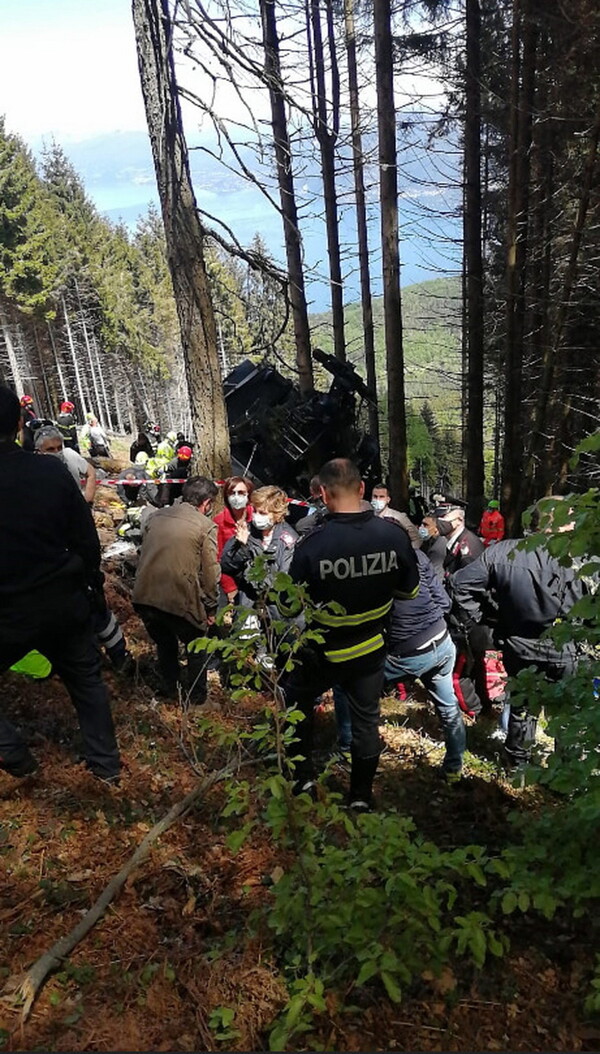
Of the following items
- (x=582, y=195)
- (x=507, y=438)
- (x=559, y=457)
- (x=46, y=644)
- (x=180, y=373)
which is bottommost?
(x=180, y=373)

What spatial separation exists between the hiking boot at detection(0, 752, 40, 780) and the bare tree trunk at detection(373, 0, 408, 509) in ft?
33.3

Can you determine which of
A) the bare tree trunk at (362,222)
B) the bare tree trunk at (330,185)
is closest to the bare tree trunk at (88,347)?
the bare tree trunk at (362,222)

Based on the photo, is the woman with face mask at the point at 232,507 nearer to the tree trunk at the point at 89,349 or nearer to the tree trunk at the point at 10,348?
the tree trunk at the point at 10,348

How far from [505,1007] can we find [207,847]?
5.11ft

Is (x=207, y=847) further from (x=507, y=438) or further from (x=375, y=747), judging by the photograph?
(x=507, y=438)

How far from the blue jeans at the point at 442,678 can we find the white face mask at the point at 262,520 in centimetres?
139

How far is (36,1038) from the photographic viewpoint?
2.22 metres

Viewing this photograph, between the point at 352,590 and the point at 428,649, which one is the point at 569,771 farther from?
the point at 428,649

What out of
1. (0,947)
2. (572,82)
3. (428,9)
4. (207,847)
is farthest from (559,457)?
(0,947)

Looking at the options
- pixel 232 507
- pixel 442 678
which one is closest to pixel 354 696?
pixel 442 678

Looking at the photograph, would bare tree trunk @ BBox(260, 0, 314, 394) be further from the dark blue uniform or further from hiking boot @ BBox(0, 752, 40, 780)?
hiking boot @ BBox(0, 752, 40, 780)

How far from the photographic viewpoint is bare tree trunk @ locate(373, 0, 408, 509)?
37.7 feet

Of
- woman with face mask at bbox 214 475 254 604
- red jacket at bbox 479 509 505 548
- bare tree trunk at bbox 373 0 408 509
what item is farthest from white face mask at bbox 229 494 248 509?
bare tree trunk at bbox 373 0 408 509

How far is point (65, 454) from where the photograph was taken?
7395 millimetres
